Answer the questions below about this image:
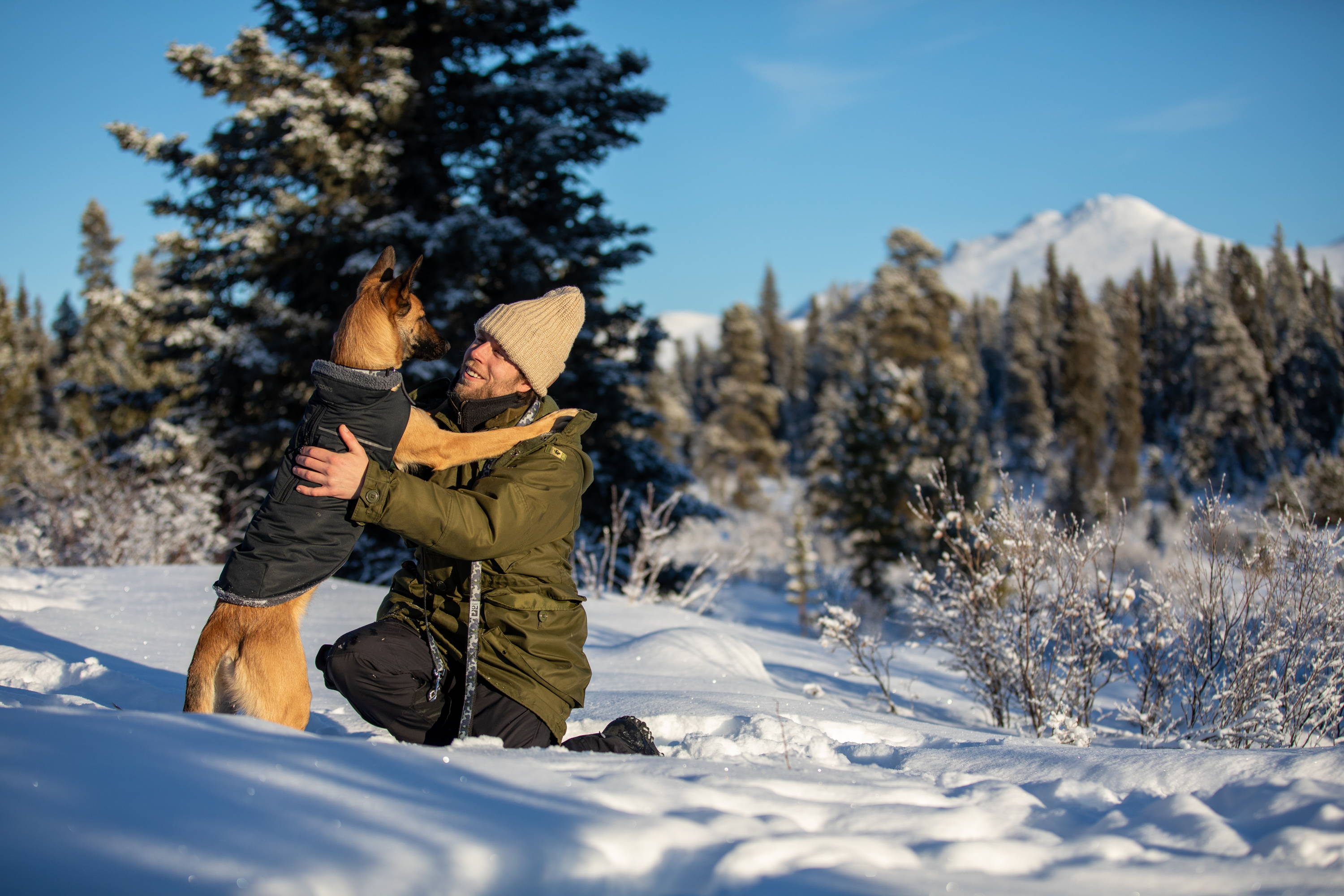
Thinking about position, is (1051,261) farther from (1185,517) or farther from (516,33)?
(1185,517)

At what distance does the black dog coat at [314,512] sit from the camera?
7.73ft

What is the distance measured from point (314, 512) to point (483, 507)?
19.9 inches

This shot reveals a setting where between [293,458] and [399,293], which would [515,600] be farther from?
[399,293]

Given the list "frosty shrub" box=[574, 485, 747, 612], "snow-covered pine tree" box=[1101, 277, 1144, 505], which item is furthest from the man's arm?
"snow-covered pine tree" box=[1101, 277, 1144, 505]

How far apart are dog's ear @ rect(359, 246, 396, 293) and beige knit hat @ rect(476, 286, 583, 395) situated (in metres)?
0.45

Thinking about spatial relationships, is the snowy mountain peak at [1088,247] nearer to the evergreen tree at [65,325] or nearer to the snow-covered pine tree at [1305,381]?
the snow-covered pine tree at [1305,381]

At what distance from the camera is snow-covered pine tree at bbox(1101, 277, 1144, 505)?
3803cm

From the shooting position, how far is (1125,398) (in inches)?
1663

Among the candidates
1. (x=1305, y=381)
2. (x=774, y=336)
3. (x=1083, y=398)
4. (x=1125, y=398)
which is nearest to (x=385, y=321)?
(x=1083, y=398)

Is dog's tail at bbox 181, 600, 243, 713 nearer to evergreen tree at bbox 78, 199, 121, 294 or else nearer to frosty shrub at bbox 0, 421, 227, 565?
frosty shrub at bbox 0, 421, 227, 565

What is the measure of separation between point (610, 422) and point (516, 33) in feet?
20.4

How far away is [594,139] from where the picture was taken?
11375mm

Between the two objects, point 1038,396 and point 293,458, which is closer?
point 293,458

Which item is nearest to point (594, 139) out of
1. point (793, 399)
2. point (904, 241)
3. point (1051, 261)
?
point (904, 241)
